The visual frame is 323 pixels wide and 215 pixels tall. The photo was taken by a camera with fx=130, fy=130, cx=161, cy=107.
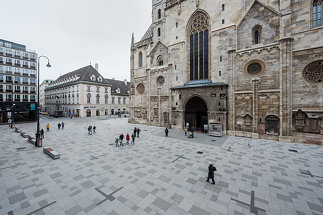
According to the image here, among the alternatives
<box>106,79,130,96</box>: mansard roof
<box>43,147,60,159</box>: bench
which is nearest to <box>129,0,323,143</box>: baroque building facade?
<box>43,147,60,159</box>: bench

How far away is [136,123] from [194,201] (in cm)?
2731

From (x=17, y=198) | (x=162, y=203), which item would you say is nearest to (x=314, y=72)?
(x=162, y=203)

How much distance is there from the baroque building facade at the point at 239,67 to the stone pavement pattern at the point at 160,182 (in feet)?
18.8

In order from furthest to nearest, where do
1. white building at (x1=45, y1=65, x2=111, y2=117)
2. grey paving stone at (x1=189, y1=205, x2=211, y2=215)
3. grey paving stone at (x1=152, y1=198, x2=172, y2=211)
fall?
white building at (x1=45, y1=65, x2=111, y2=117) < grey paving stone at (x1=152, y1=198, x2=172, y2=211) < grey paving stone at (x1=189, y1=205, x2=211, y2=215)

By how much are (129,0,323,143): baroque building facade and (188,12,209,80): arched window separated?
0.16m

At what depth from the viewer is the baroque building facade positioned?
15.2 metres

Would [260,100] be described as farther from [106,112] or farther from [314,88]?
[106,112]

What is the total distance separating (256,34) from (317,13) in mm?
5640

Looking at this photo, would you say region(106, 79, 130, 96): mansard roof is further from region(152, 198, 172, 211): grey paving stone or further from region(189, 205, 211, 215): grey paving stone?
region(189, 205, 211, 215): grey paving stone

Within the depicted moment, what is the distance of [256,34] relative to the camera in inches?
725

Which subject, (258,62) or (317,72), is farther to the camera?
(258,62)

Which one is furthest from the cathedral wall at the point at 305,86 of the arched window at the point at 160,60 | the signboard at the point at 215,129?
the arched window at the point at 160,60

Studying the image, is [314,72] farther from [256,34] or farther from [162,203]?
[162,203]

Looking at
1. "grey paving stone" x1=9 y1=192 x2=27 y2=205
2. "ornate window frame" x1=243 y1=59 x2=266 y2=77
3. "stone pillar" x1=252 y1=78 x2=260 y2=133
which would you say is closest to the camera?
"grey paving stone" x1=9 y1=192 x2=27 y2=205
